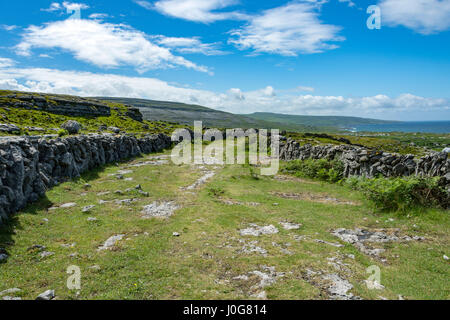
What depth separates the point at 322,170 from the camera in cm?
2611

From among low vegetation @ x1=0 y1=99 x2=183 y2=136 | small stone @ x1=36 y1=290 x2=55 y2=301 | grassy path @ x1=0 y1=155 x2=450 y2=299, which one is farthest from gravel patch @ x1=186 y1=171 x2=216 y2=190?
low vegetation @ x1=0 y1=99 x2=183 y2=136

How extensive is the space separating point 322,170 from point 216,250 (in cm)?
1870

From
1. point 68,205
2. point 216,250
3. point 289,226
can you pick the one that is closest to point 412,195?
point 289,226

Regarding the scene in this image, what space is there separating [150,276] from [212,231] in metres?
4.62

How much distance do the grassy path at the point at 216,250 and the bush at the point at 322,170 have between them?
21.3 ft

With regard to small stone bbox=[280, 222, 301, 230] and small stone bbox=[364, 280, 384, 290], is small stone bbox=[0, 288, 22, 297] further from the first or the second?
small stone bbox=[280, 222, 301, 230]

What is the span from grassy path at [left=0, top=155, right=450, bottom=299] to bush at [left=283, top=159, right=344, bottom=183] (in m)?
6.49

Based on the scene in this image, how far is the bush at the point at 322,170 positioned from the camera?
2528cm

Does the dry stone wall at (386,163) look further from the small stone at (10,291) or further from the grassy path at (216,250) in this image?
the small stone at (10,291)

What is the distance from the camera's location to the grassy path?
8.09m

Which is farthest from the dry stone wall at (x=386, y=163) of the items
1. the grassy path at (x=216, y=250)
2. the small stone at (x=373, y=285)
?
the small stone at (x=373, y=285)

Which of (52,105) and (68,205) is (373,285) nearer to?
(68,205)

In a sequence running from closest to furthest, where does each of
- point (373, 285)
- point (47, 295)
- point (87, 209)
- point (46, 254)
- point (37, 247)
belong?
1. point (47, 295)
2. point (373, 285)
3. point (46, 254)
4. point (37, 247)
5. point (87, 209)
